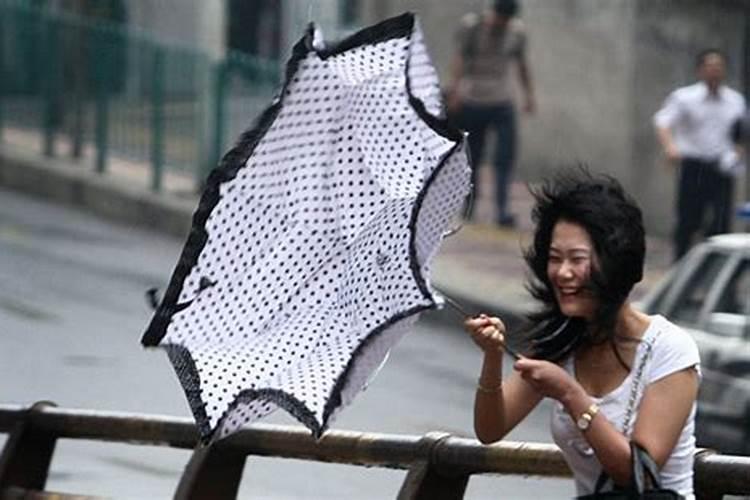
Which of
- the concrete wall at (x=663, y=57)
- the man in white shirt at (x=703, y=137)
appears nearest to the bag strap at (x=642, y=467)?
the man in white shirt at (x=703, y=137)

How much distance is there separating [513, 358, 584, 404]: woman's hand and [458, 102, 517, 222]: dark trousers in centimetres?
1612

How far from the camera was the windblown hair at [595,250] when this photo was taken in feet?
17.1

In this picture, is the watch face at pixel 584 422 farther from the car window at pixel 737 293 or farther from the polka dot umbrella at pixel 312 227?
the car window at pixel 737 293

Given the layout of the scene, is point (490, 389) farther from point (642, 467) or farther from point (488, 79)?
point (488, 79)

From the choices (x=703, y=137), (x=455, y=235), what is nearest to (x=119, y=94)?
(x=455, y=235)

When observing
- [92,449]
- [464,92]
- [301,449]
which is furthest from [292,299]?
[464,92]

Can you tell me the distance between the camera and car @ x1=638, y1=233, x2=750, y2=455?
35.0 ft

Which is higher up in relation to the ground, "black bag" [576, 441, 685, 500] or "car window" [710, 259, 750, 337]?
"black bag" [576, 441, 685, 500]

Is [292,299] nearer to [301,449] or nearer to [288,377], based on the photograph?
[288,377]

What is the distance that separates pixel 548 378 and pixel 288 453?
2364 mm

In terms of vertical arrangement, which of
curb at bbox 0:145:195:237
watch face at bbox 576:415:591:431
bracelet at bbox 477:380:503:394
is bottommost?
curb at bbox 0:145:195:237

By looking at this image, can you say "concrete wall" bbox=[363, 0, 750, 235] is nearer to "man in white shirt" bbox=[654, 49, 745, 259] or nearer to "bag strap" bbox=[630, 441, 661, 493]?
"man in white shirt" bbox=[654, 49, 745, 259]

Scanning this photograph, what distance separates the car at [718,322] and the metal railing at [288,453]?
3.30 meters

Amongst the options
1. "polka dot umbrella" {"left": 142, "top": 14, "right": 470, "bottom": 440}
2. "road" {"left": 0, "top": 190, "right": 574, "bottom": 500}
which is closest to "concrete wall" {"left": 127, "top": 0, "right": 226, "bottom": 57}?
"road" {"left": 0, "top": 190, "right": 574, "bottom": 500}
